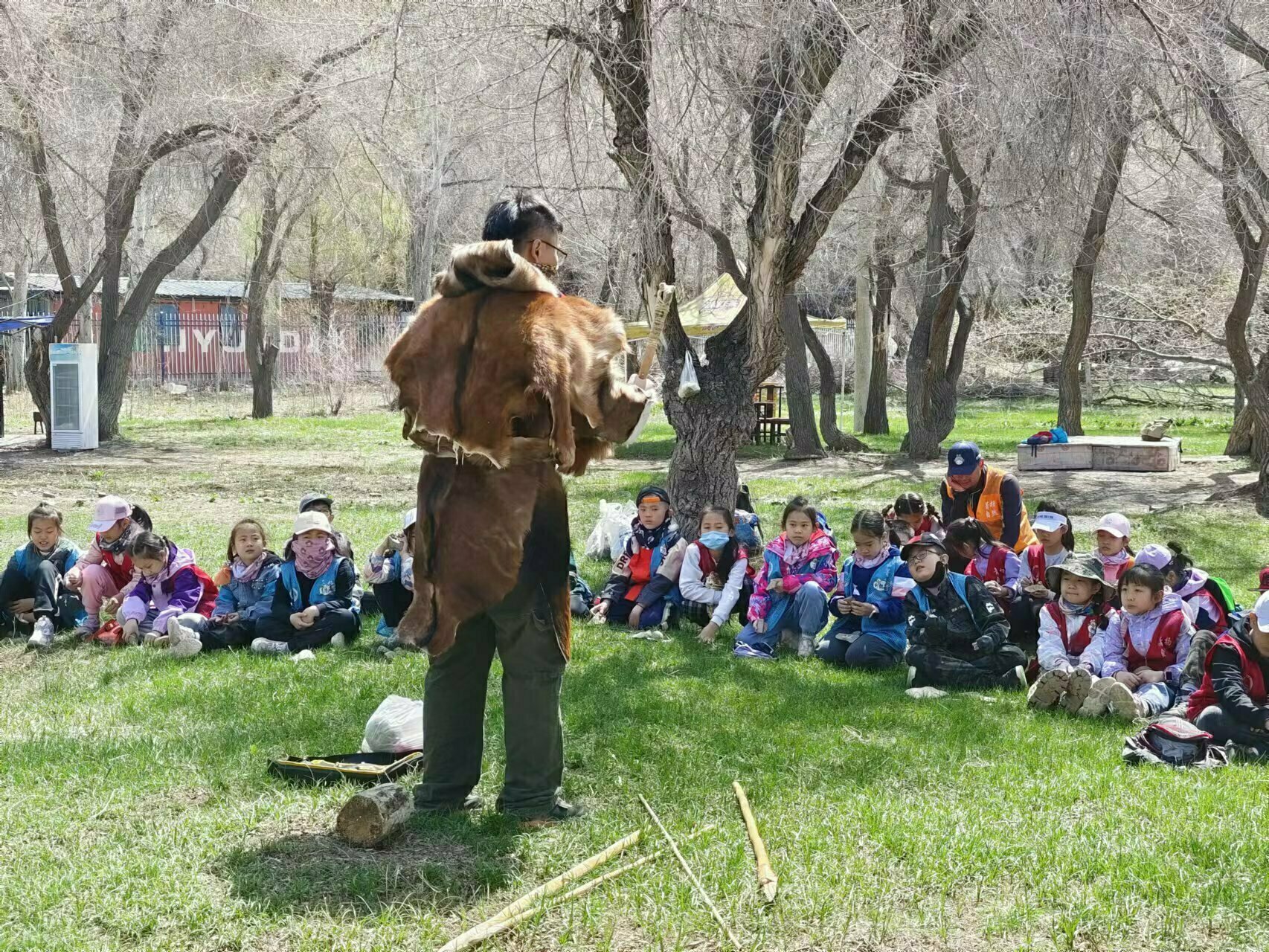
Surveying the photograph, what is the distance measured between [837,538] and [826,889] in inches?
299

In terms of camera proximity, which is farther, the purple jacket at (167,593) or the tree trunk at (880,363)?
the tree trunk at (880,363)

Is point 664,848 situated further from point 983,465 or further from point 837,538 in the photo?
point 837,538

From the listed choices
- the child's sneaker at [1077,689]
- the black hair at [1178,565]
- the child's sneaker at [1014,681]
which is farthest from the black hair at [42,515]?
the black hair at [1178,565]

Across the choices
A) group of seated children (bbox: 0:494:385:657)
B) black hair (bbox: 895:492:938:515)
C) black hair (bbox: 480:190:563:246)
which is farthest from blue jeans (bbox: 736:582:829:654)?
black hair (bbox: 480:190:563:246)

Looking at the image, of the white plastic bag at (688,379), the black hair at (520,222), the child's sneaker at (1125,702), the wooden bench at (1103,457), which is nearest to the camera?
the black hair at (520,222)

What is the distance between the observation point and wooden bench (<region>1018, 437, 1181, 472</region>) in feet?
53.2

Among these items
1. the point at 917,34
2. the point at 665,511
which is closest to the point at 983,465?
the point at 665,511

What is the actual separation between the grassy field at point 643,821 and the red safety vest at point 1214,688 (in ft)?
1.05

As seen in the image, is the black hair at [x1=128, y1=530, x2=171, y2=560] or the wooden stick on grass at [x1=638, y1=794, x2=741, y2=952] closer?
the wooden stick on grass at [x1=638, y1=794, x2=741, y2=952]

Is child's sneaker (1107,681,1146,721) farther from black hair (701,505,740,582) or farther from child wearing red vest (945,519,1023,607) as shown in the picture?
black hair (701,505,740,582)

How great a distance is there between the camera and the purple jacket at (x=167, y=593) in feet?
24.9

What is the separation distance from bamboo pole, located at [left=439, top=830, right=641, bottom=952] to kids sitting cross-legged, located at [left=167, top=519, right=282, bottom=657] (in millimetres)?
3890

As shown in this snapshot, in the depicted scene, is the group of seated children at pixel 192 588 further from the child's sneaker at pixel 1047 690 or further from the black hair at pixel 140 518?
the child's sneaker at pixel 1047 690

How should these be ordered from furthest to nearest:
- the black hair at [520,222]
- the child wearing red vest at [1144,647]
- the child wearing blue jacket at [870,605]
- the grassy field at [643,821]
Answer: the child wearing blue jacket at [870,605], the child wearing red vest at [1144,647], the black hair at [520,222], the grassy field at [643,821]
